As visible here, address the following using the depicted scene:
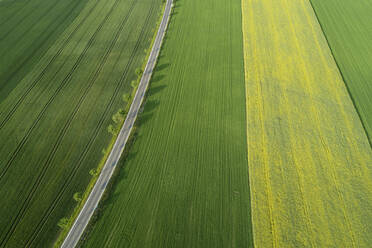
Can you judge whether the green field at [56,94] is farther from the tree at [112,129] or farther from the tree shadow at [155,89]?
the tree shadow at [155,89]

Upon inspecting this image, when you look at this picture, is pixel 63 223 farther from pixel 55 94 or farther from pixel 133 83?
pixel 133 83

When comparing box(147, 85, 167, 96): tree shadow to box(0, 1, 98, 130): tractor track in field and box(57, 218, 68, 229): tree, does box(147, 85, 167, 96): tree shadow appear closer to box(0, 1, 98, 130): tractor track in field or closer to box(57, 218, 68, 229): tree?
box(0, 1, 98, 130): tractor track in field

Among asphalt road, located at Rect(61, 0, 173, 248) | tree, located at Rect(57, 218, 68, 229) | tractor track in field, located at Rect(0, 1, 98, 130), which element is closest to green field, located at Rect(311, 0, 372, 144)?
asphalt road, located at Rect(61, 0, 173, 248)

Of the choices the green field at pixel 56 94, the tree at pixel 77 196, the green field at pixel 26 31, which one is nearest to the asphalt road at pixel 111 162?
the tree at pixel 77 196

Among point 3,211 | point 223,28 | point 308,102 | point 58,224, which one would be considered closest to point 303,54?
point 308,102

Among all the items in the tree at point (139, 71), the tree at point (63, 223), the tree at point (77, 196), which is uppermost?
the tree at point (139, 71)
